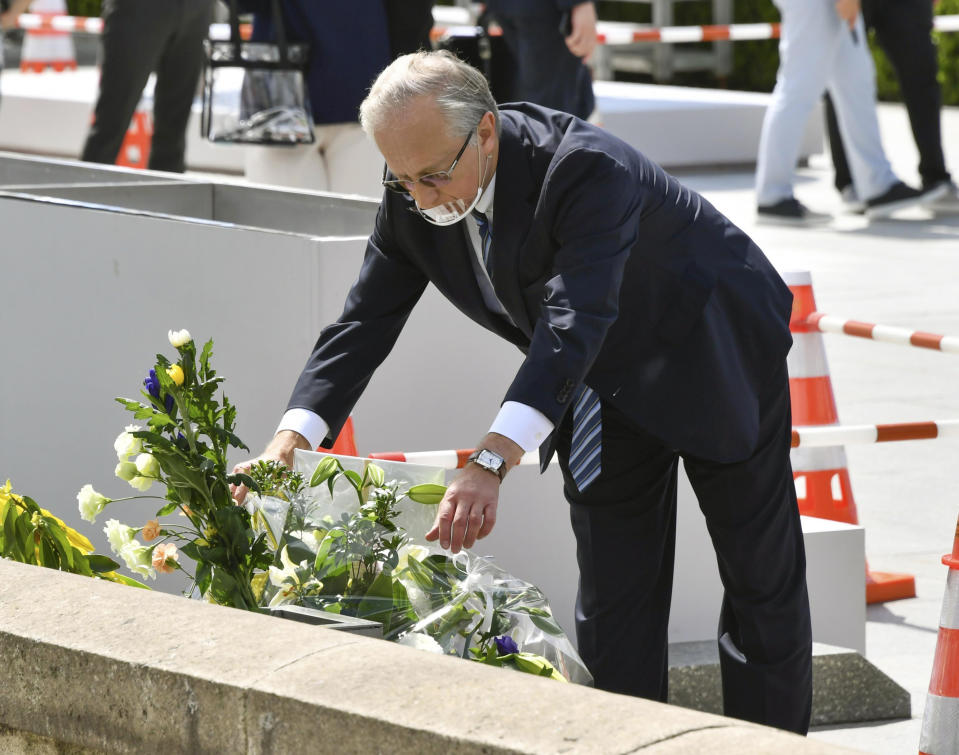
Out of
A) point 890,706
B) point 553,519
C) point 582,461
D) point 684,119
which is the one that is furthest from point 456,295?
point 684,119

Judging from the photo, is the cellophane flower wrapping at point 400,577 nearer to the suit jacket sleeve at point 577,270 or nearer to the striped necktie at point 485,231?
the suit jacket sleeve at point 577,270

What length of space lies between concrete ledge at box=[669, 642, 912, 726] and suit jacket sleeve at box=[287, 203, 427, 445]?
122 centimetres

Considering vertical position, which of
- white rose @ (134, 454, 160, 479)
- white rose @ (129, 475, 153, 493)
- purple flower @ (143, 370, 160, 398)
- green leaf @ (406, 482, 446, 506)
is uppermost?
purple flower @ (143, 370, 160, 398)

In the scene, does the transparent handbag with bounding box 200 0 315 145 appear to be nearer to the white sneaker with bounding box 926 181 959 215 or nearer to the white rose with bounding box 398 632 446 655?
the white rose with bounding box 398 632 446 655

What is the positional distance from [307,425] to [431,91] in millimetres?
688

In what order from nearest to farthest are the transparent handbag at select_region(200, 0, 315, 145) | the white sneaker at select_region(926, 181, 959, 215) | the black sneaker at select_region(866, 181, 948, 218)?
the transparent handbag at select_region(200, 0, 315, 145), the black sneaker at select_region(866, 181, 948, 218), the white sneaker at select_region(926, 181, 959, 215)

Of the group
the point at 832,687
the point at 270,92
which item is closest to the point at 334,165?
the point at 270,92

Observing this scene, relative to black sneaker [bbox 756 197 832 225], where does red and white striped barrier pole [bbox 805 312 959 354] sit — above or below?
above

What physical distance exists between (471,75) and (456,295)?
47 cm

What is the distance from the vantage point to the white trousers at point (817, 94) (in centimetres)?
939

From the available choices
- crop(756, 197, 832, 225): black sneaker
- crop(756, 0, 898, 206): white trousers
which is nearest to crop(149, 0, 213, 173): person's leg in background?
crop(756, 0, 898, 206): white trousers

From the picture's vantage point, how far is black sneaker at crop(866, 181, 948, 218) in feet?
33.3

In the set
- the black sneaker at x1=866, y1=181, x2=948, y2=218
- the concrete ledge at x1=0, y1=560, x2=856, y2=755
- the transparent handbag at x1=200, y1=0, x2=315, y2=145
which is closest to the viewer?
the concrete ledge at x1=0, y1=560, x2=856, y2=755

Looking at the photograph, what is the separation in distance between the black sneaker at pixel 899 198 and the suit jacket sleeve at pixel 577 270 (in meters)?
7.44
